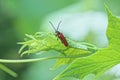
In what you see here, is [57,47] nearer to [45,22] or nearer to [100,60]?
[100,60]

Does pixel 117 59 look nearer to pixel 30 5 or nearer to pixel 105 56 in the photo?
pixel 105 56

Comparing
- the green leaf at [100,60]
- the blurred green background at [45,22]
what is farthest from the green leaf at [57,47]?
the blurred green background at [45,22]

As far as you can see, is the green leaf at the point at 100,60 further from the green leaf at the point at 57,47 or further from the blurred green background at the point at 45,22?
the blurred green background at the point at 45,22

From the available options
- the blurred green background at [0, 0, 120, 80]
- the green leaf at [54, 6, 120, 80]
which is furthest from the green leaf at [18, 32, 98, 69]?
the blurred green background at [0, 0, 120, 80]

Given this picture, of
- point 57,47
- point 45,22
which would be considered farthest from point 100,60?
point 45,22

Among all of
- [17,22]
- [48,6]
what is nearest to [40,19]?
[48,6]

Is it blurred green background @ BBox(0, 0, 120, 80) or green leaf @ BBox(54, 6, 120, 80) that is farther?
blurred green background @ BBox(0, 0, 120, 80)

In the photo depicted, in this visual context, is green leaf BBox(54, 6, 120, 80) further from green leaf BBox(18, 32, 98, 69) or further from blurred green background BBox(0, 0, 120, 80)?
blurred green background BBox(0, 0, 120, 80)
